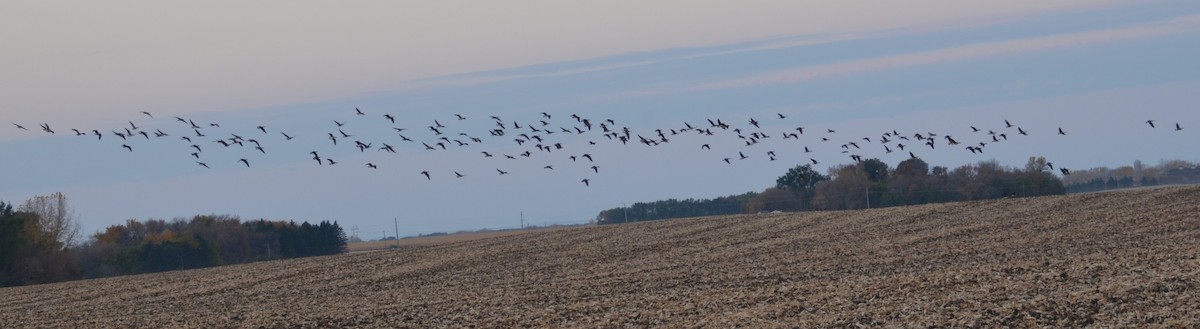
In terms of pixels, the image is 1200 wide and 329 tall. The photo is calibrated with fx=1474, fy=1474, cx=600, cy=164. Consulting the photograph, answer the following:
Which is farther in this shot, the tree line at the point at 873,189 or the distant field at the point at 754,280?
the tree line at the point at 873,189

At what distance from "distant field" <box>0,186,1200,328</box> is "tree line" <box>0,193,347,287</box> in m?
10.6

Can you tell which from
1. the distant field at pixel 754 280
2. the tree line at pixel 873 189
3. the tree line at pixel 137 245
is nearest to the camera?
the distant field at pixel 754 280

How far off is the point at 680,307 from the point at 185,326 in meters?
11.5

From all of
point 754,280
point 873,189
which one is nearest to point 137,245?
point 873,189

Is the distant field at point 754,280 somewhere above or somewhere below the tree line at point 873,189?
below

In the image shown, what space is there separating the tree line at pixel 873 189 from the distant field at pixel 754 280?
18158 mm

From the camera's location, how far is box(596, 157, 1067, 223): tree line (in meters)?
79.9

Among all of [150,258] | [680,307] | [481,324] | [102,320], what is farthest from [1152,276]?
[150,258]

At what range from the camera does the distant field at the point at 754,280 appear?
79.3 ft

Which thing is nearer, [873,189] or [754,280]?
[754,280]

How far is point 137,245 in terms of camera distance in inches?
3403

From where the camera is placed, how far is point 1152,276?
82.5 feet

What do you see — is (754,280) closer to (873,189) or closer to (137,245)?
(873,189)

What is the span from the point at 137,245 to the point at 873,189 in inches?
1683
